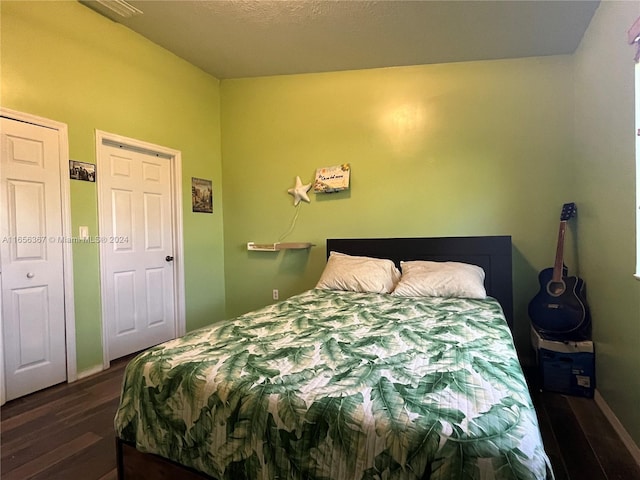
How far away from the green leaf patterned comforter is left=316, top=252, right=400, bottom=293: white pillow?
100cm

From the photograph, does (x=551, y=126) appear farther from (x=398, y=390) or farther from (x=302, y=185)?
(x=398, y=390)

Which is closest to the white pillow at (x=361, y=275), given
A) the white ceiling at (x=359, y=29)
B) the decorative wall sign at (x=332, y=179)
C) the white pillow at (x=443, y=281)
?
the white pillow at (x=443, y=281)

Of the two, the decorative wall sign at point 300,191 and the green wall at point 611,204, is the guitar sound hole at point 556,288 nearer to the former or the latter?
the green wall at point 611,204

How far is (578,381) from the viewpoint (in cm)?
223

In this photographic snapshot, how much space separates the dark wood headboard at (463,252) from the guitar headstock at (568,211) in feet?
1.28

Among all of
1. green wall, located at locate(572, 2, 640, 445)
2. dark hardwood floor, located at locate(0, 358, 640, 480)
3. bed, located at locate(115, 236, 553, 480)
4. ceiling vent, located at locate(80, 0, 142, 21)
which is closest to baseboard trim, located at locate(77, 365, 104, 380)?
dark hardwood floor, located at locate(0, 358, 640, 480)

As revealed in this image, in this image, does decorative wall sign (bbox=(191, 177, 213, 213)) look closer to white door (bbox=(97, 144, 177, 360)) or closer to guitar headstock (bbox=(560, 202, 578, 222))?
white door (bbox=(97, 144, 177, 360))

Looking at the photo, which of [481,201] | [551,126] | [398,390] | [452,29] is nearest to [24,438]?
[398,390]

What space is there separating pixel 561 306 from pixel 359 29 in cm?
244

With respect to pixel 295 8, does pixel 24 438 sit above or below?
below

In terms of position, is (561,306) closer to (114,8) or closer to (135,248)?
(135,248)

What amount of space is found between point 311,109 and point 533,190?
2126 millimetres

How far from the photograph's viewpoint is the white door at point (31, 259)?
86.7 inches

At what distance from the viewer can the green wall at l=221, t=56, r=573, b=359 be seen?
2.88 metres
